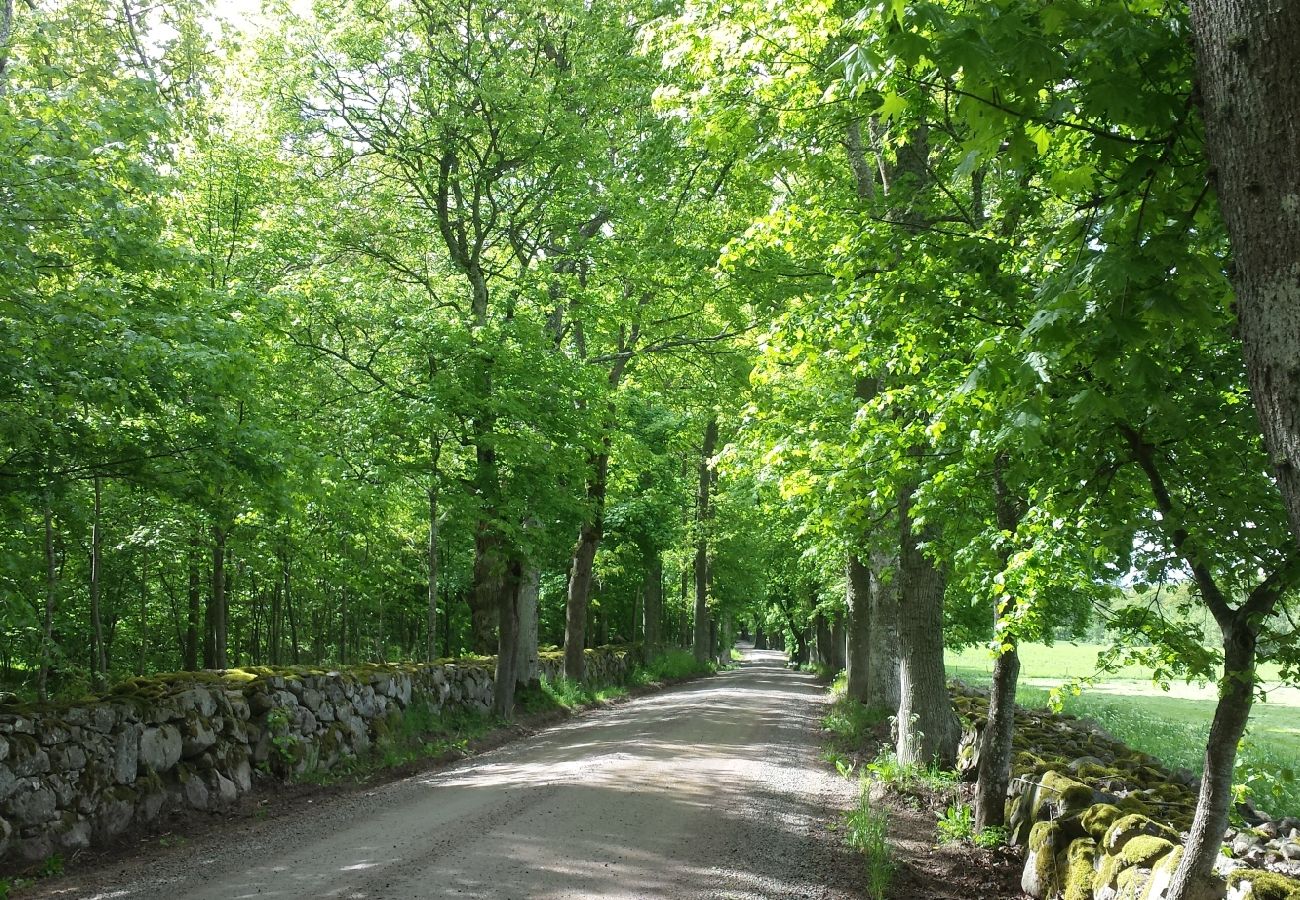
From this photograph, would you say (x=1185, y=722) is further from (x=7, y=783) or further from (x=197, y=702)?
(x=7, y=783)

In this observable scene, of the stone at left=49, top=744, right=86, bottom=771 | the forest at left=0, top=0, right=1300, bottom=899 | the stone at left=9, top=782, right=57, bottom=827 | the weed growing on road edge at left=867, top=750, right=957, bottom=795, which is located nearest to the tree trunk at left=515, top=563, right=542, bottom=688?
the forest at left=0, top=0, right=1300, bottom=899

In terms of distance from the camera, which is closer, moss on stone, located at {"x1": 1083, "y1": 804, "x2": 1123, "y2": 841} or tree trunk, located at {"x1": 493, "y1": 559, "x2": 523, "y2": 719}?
moss on stone, located at {"x1": 1083, "y1": 804, "x2": 1123, "y2": 841}

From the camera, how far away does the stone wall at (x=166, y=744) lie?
7059 millimetres

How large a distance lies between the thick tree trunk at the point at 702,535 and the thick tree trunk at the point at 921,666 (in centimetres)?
2066

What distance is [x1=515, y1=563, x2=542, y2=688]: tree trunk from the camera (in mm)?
18656

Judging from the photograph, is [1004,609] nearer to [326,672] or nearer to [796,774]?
[796,774]

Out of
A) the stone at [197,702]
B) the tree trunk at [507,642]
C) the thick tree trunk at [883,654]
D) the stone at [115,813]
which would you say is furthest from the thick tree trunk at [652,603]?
the stone at [115,813]

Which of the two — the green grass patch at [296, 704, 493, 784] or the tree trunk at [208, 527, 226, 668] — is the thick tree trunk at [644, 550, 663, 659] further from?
the tree trunk at [208, 527, 226, 668]

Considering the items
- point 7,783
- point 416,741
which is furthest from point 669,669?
point 7,783

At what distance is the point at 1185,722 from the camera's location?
20938 millimetres

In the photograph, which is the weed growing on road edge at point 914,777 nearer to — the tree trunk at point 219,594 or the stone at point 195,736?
the stone at point 195,736

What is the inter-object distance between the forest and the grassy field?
1.96 feet

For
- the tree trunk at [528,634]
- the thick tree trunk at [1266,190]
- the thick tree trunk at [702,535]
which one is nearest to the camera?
the thick tree trunk at [1266,190]

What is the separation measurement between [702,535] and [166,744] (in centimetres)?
2515
